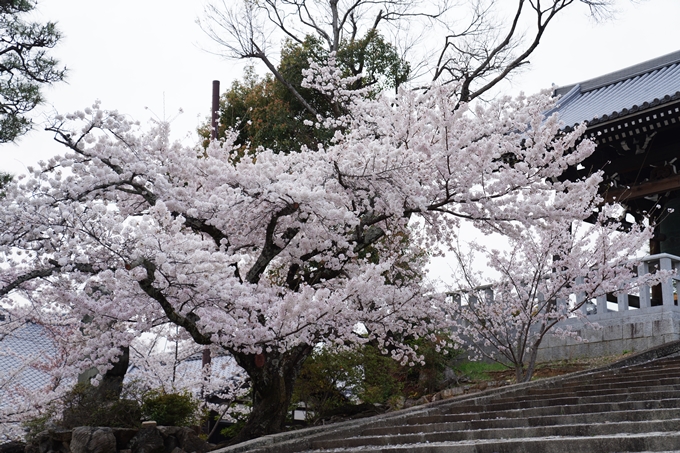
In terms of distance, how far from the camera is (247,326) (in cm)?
719

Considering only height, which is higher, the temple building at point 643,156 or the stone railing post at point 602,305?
the temple building at point 643,156

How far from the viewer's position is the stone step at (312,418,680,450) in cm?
358

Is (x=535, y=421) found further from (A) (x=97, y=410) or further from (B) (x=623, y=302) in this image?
(B) (x=623, y=302)

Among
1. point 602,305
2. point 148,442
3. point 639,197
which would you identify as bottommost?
point 148,442

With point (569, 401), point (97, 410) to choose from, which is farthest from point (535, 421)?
point (97, 410)

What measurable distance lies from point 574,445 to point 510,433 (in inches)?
32.9

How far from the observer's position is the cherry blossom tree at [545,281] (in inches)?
407

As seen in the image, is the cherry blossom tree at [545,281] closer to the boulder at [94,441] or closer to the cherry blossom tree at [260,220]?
the cherry blossom tree at [260,220]

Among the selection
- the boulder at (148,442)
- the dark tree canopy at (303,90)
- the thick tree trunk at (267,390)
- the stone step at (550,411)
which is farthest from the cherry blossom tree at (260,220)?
the dark tree canopy at (303,90)

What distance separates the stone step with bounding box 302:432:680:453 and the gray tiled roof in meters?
11.1

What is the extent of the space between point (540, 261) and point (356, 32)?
A: 729 centimetres

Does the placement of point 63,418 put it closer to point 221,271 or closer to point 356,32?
point 221,271

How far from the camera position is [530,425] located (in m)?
4.45

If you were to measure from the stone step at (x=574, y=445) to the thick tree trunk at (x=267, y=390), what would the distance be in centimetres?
397
